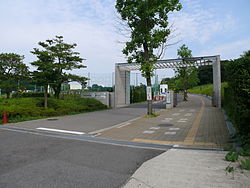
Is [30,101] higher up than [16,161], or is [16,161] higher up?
[30,101]

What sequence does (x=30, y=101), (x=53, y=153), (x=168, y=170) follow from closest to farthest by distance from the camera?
1. (x=168, y=170)
2. (x=53, y=153)
3. (x=30, y=101)

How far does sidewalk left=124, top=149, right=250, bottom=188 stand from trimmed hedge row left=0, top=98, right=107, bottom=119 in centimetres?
984

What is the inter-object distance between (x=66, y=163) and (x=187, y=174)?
262 cm

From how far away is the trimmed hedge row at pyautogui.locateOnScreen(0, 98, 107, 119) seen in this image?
37.9 feet

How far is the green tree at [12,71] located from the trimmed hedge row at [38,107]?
41.1 inches

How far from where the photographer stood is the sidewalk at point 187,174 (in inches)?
129

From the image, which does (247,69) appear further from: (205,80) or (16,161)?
(205,80)

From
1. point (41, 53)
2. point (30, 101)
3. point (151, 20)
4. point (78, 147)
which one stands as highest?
point (151, 20)

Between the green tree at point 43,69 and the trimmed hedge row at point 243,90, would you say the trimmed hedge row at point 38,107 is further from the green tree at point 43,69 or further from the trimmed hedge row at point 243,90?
the trimmed hedge row at point 243,90

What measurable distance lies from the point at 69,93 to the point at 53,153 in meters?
14.9

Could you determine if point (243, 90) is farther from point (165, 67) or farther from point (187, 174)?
point (165, 67)

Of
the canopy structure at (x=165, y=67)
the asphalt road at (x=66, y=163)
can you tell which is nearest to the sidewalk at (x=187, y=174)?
the asphalt road at (x=66, y=163)

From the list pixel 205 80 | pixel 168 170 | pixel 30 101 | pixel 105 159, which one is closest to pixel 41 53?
pixel 30 101

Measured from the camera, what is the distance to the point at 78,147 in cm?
578
